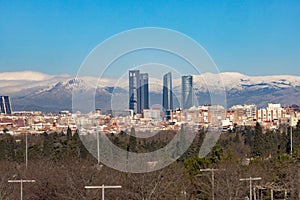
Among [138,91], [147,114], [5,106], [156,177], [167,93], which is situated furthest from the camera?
[5,106]

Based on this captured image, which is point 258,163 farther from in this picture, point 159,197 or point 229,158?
point 159,197

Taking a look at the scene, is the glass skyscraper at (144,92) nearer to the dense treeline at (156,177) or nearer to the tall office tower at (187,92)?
the tall office tower at (187,92)

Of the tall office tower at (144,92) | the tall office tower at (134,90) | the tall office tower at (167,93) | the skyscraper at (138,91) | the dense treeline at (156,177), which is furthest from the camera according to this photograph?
the dense treeline at (156,177)

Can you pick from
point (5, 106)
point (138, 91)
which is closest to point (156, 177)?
point (138, 91)

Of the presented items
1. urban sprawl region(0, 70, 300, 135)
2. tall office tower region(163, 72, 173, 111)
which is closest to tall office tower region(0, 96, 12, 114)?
urban sprawl region(0, 70, 300, 135)

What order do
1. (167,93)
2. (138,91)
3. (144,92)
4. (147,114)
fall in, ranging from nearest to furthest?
(138,91) → (167,93) → (144,92) → (147,114)

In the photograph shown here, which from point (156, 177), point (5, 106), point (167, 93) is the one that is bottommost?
point (156, 177)

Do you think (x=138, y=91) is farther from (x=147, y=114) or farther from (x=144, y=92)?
(x=147, y=114)

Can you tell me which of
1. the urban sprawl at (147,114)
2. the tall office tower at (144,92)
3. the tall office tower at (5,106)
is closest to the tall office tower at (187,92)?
the urban sprawl at (147,114)
